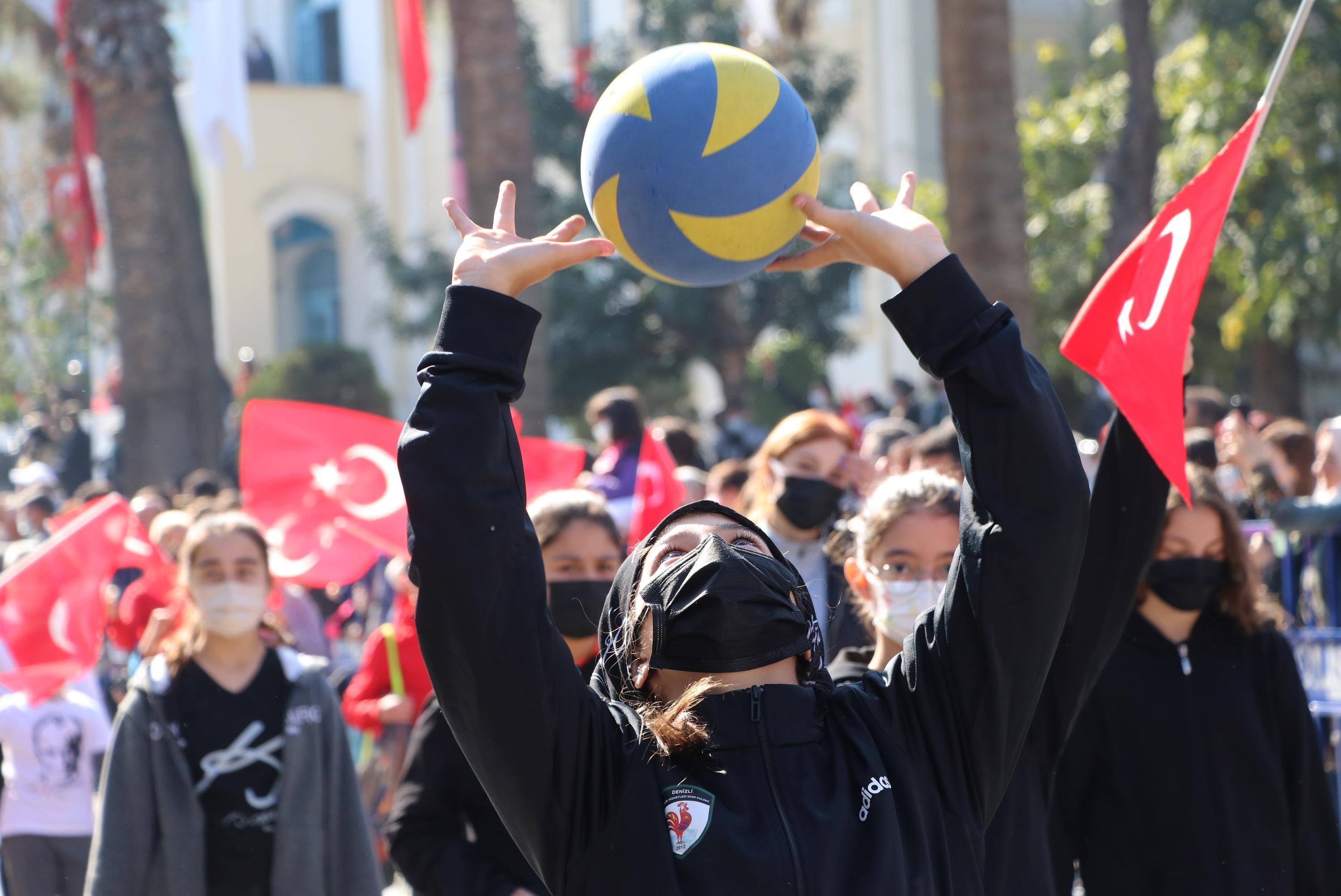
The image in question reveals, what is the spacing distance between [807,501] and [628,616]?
340cm

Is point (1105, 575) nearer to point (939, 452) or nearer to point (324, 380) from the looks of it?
point (939, 452)

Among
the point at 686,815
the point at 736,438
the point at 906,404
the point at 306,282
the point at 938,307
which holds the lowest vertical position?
the point at 686,815

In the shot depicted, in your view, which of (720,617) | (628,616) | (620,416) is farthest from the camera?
(620,416)

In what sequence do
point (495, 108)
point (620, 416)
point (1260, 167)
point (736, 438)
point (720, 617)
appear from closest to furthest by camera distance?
point (720, 617) < point (620, 416) < point (495, 108) < point (736, 438) < point (1260, 167)

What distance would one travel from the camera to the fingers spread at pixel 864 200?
258 cm

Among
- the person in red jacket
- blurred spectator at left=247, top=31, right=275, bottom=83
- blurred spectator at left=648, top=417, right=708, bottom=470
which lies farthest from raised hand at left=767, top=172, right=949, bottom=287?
blurred spectator at left=247, top=31, right=275, bottom=83

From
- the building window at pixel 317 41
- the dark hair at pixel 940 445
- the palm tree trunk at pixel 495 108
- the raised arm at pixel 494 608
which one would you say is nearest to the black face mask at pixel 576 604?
the dark hair at pixel 940 445

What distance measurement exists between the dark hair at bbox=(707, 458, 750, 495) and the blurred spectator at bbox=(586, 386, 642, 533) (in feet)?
3.22

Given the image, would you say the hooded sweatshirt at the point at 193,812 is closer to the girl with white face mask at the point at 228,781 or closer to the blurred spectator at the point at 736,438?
the girl with white face mask at the point at 228,781

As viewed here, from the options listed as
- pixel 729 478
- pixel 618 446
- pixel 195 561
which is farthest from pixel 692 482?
pixel 195 561

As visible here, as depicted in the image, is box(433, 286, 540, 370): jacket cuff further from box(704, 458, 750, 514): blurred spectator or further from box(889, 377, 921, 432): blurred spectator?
box(889, 377, 921, 432): blurred spectator

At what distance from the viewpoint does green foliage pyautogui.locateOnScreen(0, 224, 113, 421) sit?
2958cm

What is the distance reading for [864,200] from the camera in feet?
8.80

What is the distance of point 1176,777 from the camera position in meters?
4.03
